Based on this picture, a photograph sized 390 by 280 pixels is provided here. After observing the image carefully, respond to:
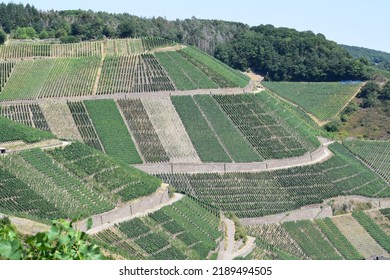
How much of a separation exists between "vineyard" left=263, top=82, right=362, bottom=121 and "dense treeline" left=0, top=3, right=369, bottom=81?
459cm

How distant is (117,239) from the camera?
61344 mm

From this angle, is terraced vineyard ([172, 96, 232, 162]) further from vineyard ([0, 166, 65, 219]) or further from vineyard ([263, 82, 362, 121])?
vineyard ([263, 82, 362, 121])

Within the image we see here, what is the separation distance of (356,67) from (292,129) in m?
36.7

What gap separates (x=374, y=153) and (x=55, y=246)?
276 ft

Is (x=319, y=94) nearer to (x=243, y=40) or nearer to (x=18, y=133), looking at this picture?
(x=243, y=40)

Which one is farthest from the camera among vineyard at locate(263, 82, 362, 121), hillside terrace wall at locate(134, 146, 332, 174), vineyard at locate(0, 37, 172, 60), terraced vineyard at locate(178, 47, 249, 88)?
vineyard at locate(263, 82, 362, 121)

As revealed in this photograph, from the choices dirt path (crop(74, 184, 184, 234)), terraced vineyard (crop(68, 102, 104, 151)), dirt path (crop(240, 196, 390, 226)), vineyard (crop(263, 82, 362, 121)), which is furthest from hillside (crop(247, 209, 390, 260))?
vineyard (crop(263, 82, 362, 121))

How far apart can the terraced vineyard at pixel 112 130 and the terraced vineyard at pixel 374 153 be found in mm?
23493

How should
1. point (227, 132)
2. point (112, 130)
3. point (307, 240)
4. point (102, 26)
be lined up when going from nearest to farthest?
1. point (307, 240)
2. point (112, 130)
3. point (227, 132)
4. point (102, 26)

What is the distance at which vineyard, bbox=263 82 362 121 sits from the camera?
119 m

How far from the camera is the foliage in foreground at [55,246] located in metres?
20.3

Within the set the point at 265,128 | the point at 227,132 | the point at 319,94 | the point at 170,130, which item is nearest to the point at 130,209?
the point at 170,130

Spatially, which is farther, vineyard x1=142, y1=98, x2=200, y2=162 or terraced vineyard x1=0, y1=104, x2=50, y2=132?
terraced vineyard x1=0, y1=104, x2=50, y2=132

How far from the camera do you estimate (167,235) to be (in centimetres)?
6481
